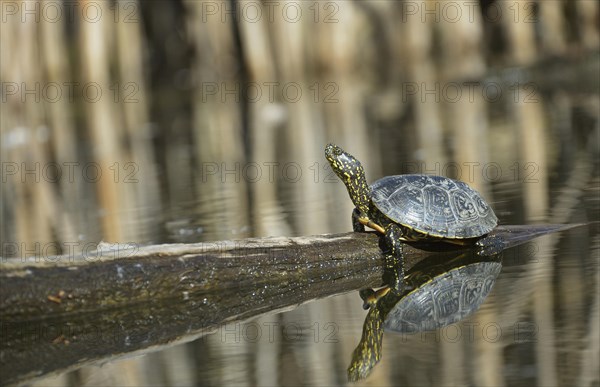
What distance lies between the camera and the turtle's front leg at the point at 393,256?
5637 millimetres

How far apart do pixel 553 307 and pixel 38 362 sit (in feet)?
7.86

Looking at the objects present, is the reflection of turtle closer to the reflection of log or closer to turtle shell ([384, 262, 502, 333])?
turtle shell ([384, 262, 502, 333])

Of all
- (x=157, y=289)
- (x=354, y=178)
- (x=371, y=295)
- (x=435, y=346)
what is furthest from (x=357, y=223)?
(x=435, y=346)

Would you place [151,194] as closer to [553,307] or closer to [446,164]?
[446,164]

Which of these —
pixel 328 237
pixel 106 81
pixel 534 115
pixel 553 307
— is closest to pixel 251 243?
pixel 328 237

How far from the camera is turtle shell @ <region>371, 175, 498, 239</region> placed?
569 cm

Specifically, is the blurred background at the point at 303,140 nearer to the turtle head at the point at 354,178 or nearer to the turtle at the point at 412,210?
the turtle at the point at 412,210

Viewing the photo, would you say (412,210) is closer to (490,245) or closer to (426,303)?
(490,245)

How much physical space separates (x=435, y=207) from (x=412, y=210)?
14 cm

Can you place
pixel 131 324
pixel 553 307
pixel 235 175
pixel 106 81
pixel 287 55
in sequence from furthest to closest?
pixel 106 81 → pixel 287 55 → pixel 235 175 → pixel 131 324 → pixel 553 307

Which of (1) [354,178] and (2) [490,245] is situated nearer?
(1) [354,178]

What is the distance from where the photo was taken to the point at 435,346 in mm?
4398

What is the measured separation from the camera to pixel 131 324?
17.2 feet

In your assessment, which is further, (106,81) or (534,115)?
(106,81)
